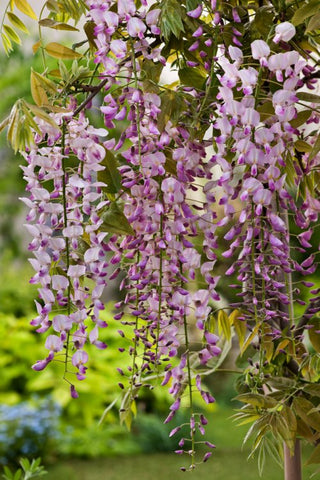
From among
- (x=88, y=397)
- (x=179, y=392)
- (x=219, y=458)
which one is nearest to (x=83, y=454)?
(x=88, y=397)

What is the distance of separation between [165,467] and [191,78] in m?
2.61

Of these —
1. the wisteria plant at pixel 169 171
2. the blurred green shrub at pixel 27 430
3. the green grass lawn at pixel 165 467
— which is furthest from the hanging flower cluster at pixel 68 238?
the blurred green shrub at pixel 27 430

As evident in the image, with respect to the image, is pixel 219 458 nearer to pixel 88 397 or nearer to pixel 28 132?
pixel 88 397

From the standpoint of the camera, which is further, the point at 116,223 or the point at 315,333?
the point at 315,333

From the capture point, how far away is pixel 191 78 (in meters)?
0.88

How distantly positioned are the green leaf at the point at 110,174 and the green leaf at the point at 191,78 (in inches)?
6.1

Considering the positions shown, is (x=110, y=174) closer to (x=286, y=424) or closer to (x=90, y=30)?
(x=90, y=30)

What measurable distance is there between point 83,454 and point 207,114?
108 inches

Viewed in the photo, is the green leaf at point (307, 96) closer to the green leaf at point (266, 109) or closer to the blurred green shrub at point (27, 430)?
the green leaf at point (266, 109)

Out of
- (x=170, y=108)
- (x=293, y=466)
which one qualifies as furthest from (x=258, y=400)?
(x=170, y=108)

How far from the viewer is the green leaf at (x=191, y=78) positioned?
88 centimetres

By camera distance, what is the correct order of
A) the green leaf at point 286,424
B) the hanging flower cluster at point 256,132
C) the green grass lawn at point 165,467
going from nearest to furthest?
1. the hanging flower cluster at point 256,132
2. the green leaf at point 286,424
3. the green grass lawn at point 165,467

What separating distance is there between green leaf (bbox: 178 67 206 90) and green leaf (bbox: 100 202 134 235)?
0.20m

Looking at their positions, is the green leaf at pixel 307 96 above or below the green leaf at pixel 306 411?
above
